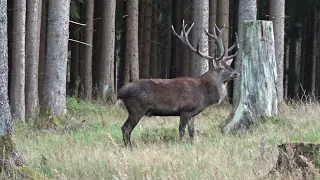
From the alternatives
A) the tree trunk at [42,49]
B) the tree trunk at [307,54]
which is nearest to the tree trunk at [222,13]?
the tree trunk at [42,49]

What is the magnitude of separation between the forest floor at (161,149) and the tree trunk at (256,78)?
0.95 feet

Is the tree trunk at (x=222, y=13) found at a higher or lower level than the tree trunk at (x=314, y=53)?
higher

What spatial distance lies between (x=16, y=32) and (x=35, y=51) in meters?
1.31

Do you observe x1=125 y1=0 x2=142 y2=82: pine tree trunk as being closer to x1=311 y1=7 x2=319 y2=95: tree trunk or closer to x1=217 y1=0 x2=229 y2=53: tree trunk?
x1=217 y1=0 x2=229 y2=53: tree trunk

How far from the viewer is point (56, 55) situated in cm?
1656

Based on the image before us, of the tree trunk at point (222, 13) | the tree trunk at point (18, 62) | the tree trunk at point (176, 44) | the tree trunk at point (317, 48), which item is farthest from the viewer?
the tree trunk at point (176, 44)

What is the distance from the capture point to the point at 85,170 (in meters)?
8.33

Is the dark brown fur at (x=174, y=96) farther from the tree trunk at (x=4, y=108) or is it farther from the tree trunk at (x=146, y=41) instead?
the tree trunk at (x=146, y=41)

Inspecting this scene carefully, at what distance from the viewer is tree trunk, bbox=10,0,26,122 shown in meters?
16.0

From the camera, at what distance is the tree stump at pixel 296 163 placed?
7051 millimetres

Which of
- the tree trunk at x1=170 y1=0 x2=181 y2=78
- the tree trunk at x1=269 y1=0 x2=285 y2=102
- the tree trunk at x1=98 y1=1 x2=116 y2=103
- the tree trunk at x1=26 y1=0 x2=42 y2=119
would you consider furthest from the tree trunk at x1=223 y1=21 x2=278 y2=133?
the tree trunk at x1=170 y1=0 x2=181 y2=78

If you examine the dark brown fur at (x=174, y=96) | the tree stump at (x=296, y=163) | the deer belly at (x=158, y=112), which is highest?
the dark brown fur at (x=174, y=96)

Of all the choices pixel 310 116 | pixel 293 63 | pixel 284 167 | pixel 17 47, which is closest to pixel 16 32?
pixel 17 47

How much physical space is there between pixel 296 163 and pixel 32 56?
11.0m
